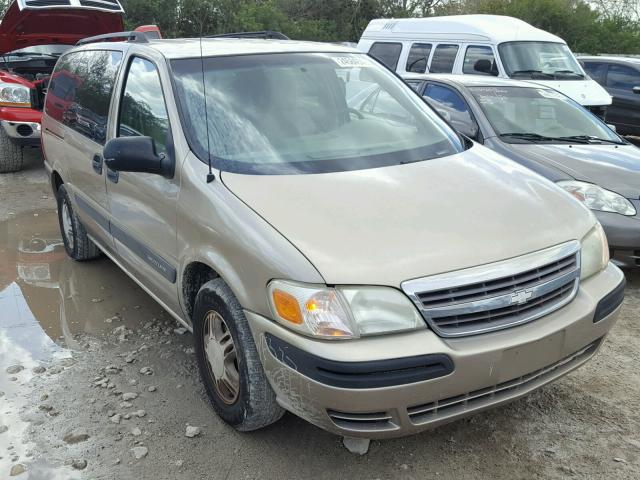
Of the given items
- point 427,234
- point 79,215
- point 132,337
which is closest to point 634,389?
point 427,234

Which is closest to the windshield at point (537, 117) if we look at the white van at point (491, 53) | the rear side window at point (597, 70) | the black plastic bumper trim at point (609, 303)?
the black plastic bumper trim at point (609, 303)

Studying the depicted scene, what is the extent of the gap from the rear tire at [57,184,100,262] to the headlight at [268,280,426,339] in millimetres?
3227

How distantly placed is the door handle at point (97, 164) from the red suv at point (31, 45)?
4.37m

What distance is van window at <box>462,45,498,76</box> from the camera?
9086 millimetres

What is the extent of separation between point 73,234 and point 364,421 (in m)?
3.58

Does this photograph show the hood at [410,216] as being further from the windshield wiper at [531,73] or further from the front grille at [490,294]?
the windshield wiper at [531,73]

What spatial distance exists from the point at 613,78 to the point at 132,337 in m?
10.5

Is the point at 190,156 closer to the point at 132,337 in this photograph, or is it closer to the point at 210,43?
the point at 210,43

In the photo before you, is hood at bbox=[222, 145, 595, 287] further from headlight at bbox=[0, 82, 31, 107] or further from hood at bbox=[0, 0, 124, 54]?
headlight at bbox=[0, 82, 31, 107]

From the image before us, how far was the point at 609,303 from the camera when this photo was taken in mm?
2758

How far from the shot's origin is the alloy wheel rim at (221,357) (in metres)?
2.82

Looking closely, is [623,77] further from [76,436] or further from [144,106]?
[76,436]

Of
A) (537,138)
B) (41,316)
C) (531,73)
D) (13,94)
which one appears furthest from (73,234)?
(531,73)

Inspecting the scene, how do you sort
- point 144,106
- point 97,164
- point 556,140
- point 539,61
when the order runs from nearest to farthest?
1. point 144,106
2. point 97,164
3. point 556,140
4. point 539,61
